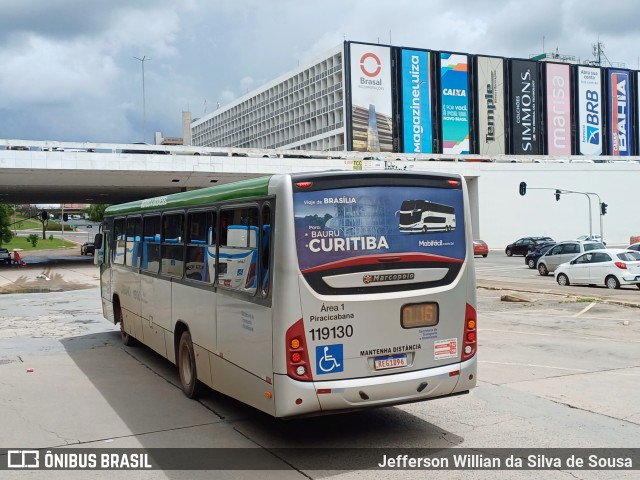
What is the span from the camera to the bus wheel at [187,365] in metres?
8.88

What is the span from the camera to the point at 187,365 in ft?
30.1

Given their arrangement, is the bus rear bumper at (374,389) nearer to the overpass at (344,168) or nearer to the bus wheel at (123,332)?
the bus wheel at (123,332)

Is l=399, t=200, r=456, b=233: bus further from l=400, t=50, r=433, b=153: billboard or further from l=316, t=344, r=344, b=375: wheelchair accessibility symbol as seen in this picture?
l=400, t=50, r=433, b=153: billboard

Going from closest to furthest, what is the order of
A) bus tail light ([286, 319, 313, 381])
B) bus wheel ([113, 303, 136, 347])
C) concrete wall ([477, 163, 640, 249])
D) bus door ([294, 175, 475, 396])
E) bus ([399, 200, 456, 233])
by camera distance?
bus tail light ([286, 319, 313, 381]) → bus door ([294, 175, 475, 396]) → bus ([399, 200, 456, 233]) → bus wheel ([113, 303, 136, 347]) → concrete wall ([477, 163, 640, 249])

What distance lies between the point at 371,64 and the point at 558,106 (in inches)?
1045

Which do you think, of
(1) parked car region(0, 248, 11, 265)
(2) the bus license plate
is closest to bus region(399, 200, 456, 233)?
(2) the bus license plate

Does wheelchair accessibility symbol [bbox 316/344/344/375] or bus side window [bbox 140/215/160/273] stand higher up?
bus side window [bbox 140/215/160/273]

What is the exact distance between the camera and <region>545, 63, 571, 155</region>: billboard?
298 feet

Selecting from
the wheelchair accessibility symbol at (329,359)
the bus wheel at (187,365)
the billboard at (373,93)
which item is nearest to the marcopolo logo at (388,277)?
the wheelchair accessibility symbol at (329,359)

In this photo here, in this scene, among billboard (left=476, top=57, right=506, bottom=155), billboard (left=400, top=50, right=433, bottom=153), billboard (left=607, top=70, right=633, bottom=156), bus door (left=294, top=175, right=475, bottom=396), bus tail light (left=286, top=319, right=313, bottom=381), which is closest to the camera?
bus tail light (left=286, top=319, right=313, bottom=381)

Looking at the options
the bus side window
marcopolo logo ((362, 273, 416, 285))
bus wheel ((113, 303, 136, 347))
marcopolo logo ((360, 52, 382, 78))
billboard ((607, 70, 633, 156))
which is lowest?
bus wheel ((113, 303, 136, 347))

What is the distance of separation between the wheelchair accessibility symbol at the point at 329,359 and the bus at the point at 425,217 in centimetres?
141

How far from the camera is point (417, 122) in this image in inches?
3374

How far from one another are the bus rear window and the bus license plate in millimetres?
894
